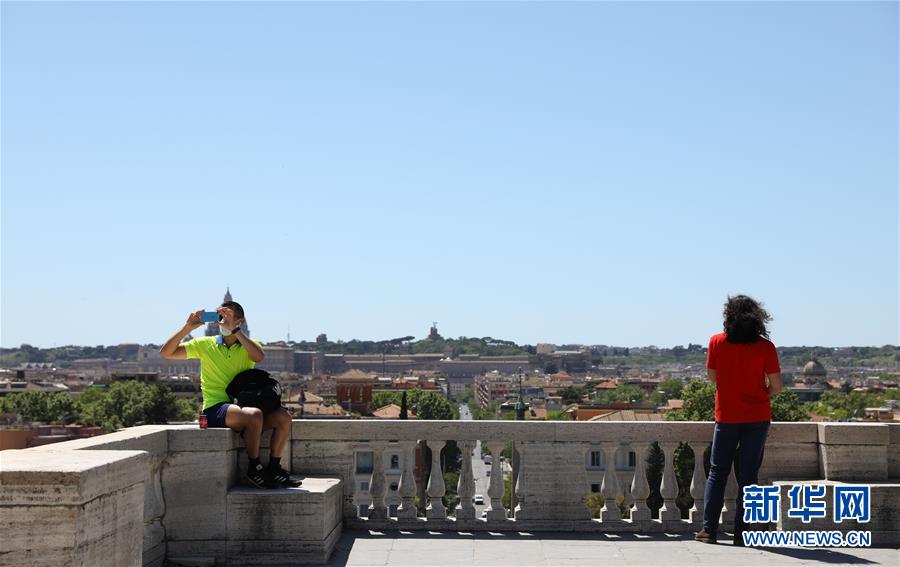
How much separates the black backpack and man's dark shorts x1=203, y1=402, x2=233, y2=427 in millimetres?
111

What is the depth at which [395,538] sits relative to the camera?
29.3 feet

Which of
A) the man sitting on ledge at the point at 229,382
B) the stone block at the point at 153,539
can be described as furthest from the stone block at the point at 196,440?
the stone block at the point at 153,539

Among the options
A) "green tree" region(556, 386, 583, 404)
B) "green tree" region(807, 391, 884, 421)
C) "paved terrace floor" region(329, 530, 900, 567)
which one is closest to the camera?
"paved terrace floor" region(329, 530, 900, 567)

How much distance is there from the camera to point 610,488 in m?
9.23

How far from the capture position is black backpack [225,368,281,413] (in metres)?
8.59

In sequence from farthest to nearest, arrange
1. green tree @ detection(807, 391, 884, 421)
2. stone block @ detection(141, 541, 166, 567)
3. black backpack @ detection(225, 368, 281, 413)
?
green tree @ detection(807, 391, 884, 421) < black backpack @ detection(225, 368, 281, 413) < stone block @ detection(141, 541, 166, 567)

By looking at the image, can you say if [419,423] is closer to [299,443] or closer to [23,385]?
[299,443]

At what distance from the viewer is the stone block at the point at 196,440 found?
331 inches

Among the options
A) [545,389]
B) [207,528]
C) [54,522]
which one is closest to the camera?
[54,522]

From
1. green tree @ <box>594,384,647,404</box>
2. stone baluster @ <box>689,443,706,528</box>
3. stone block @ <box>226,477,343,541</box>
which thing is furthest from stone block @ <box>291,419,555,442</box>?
green tree @ <box>594,384,647,404</box>

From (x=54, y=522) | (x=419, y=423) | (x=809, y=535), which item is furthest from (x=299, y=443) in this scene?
(x=54, y=522)

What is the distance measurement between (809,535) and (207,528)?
4.39 m

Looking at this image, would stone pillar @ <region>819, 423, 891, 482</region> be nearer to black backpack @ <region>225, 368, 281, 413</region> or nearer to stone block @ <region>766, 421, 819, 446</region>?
stone block @ <region>766, 421, 819, 446</region>

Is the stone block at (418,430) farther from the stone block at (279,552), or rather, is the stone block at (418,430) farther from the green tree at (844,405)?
the green tree at (844,405)
